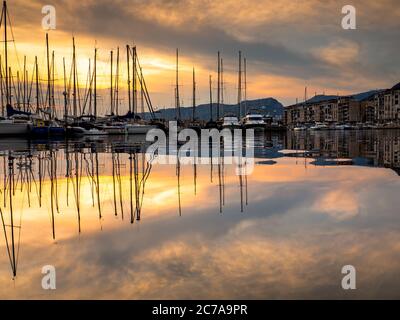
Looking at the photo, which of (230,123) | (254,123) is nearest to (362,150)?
(230,123)

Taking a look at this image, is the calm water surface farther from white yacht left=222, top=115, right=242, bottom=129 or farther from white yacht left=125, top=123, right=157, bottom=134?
white yacht left=222, top=115, right=242, bottom=129

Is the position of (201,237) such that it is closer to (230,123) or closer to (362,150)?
(362,150)

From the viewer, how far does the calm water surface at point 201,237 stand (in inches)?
244

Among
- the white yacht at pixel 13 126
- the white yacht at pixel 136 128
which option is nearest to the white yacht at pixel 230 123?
the white yacht at pixel 136 128

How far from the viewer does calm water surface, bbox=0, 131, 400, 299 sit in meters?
6.20

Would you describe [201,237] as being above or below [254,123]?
below

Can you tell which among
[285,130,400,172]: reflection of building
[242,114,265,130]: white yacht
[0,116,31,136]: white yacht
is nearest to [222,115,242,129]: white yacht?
[242,114,265,130]: white yacht

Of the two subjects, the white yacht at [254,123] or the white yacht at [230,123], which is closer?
the white yacht at [230,123]

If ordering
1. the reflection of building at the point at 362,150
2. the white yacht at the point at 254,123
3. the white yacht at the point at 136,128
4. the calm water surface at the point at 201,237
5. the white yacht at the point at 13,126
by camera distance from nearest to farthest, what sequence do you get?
the calm water surface at the point at 201,237 → the reflection of building at the point at 362,150 → the white yacht at the point at 13,126 → the white yacht at the point at 136,128 → the white yacht at the point at 254,123

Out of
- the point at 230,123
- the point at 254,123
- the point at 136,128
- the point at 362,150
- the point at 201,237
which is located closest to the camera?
the point at 201,237

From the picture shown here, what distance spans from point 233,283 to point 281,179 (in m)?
11.5

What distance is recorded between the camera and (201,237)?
8781 millimetres

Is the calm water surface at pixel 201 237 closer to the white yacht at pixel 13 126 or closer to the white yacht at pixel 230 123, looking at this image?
the white yacht at pixel 13 126

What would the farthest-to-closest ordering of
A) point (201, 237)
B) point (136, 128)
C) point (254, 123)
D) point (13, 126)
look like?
point (254, 123), point (136, 128), point (13, 126), point (201, 237)
